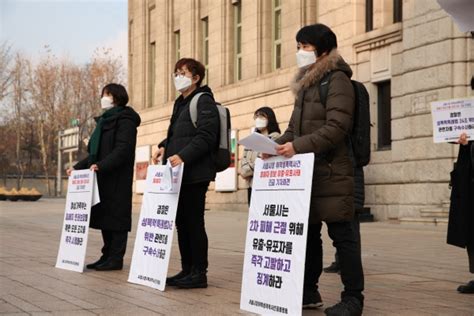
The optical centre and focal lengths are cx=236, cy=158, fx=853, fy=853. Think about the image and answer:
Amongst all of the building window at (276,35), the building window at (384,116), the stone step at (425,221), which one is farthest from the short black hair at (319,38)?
the building window at (276,35)

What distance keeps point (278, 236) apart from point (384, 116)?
17.1 metres

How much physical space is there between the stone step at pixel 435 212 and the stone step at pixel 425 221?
11cm

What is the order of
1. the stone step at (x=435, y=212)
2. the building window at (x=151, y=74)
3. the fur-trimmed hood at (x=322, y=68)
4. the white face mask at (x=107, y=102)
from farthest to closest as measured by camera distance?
1. the building window at (x=151, y=74)
2. the stone step at (x=435, y=212)
3. the white face mask at (x=107, y=102)
4. the fur-trimmed hood at (x=322, y=68)

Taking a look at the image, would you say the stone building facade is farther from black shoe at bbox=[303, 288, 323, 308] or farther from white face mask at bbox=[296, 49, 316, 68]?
white face mask at bbox=[296, 49, 316, 68]

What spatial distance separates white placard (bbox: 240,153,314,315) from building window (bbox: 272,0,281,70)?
77.9 ft

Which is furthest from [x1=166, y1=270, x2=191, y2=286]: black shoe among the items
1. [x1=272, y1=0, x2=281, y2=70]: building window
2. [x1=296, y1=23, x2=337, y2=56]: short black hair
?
[x1=272, y1=0, x2=281, y2=70]: building window

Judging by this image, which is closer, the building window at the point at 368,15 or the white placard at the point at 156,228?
the white placard at the point at 156,228

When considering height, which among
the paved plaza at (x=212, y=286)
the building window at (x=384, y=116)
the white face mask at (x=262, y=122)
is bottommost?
the paved plaza at (x=212, y=286)

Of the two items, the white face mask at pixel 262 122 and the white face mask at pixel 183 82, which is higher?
the white face mask at pixel 183 82

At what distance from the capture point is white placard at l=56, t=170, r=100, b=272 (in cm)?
960

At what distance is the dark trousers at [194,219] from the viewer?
790 centimetres

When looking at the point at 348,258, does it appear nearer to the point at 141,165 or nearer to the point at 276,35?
the point at 276,35

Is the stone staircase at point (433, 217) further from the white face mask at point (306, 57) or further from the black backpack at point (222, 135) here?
the white face mask at point (306, 57)

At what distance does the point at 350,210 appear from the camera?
602 cm
